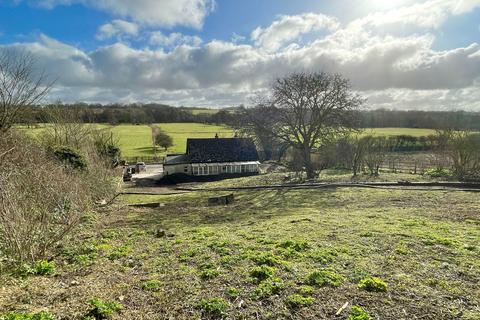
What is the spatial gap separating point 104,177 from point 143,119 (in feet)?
243

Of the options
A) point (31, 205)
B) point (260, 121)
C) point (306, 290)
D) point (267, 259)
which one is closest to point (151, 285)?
point (267, 259)

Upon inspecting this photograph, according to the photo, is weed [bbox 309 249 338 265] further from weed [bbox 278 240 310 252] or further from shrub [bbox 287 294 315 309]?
shrub [bbox 287 294 315 309]

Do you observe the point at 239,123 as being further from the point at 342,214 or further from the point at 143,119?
the point at 143,119

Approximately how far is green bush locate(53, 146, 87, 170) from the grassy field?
706 centimetres

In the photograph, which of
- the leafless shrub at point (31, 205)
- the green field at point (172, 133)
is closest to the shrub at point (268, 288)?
the leafless shrub at point (31, 205)

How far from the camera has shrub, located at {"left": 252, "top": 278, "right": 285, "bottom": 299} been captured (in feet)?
18.8

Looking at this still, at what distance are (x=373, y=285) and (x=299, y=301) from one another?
160 centimetres

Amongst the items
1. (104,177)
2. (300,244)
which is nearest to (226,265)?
(300,244)

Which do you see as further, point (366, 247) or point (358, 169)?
point (358, 169)

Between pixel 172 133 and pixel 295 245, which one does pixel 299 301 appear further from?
pixel 172 133

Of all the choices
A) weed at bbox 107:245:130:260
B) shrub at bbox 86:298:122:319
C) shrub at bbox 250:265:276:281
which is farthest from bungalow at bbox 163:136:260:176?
shrub at bbox 86:298:122:319

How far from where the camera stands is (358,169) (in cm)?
3350

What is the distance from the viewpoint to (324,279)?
6.23 metres

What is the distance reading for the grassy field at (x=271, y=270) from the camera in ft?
17.5
